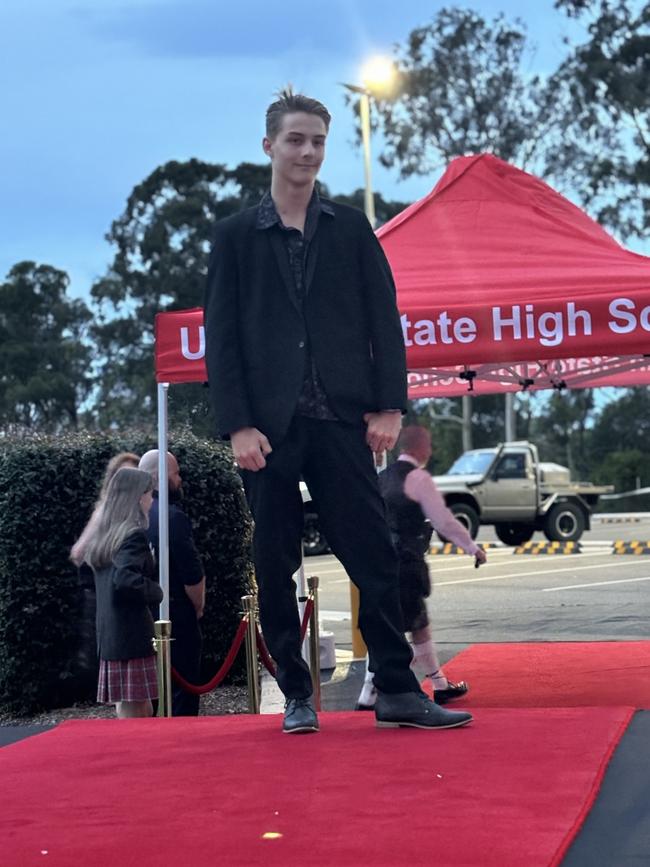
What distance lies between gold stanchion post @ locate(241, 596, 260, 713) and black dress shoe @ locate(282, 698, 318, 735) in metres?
2.37

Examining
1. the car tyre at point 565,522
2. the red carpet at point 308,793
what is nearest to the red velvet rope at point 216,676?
the red carpet at point 308,793

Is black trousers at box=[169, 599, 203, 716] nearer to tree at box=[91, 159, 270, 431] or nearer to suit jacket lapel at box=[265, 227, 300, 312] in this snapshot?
suit jacket lapel at box=[265, 227, 300, 312]

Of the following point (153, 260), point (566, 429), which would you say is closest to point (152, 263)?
point (153, 260)

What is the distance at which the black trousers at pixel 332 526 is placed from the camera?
443 cm

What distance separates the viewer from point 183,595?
23.9 feet

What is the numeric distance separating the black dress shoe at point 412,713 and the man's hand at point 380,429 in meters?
0.76

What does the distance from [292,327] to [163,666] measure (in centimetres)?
239

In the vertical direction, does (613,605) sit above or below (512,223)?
below

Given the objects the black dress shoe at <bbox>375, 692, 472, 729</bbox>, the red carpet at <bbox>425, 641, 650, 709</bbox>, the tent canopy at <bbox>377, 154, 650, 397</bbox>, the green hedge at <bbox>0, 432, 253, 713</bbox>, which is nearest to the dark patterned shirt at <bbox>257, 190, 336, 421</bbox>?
the black dress shoe at <bbox>375, 692, 472, 729</bbox>

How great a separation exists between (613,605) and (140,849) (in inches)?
476

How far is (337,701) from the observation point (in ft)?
28.6

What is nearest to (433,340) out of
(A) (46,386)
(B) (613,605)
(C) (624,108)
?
(B) (613,605)

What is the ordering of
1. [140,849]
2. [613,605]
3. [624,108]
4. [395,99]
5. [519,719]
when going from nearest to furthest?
→ [140,849]
[519,719]
[613,605]
[624,108]
[395,99]

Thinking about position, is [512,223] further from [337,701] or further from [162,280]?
[162,280]
